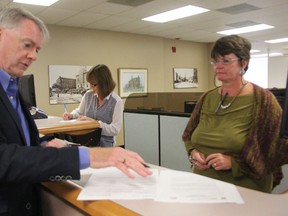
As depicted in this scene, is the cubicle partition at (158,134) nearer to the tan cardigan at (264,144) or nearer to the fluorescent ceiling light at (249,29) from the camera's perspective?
the tan cardigan at (264,144)

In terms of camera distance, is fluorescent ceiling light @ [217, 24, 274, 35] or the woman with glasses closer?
the woman with glasses

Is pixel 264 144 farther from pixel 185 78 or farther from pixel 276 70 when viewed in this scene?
pixel 276 70

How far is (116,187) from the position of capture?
0.88 meters

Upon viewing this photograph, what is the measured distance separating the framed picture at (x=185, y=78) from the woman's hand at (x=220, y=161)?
6230mm

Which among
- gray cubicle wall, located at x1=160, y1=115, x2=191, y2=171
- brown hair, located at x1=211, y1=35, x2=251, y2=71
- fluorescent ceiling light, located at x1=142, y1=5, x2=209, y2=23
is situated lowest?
gray cubicle wall, located at x1=160, y1=115, x2=191, y2=171

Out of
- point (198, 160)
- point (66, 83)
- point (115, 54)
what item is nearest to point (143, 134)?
point (198, 160)

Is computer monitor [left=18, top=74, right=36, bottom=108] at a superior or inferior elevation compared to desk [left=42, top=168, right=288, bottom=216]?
superior

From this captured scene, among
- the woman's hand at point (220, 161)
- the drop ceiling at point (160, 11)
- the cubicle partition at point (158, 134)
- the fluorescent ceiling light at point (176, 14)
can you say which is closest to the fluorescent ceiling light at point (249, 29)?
the drop ceiling at point (160, 11)

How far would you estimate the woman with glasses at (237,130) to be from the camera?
4.64 feet

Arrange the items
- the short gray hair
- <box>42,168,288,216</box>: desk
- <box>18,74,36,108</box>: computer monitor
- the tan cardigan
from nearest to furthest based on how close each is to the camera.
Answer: <box>42,168,288,216</box>: desk
the short gray hair
the tan cardigan
<box>18,74,36,108</box>: computer monitor

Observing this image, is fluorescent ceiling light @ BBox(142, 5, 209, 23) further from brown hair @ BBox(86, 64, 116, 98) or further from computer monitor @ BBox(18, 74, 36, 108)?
computer monitor @ BBox(18, 74, 36, 108)

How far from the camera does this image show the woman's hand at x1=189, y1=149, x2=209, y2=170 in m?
1.55

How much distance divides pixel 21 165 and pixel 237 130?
107 centimetres

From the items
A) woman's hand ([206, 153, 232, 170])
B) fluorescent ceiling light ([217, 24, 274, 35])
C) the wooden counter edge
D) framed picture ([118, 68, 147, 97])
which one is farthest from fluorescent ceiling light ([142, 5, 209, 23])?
the wooden counter edge
